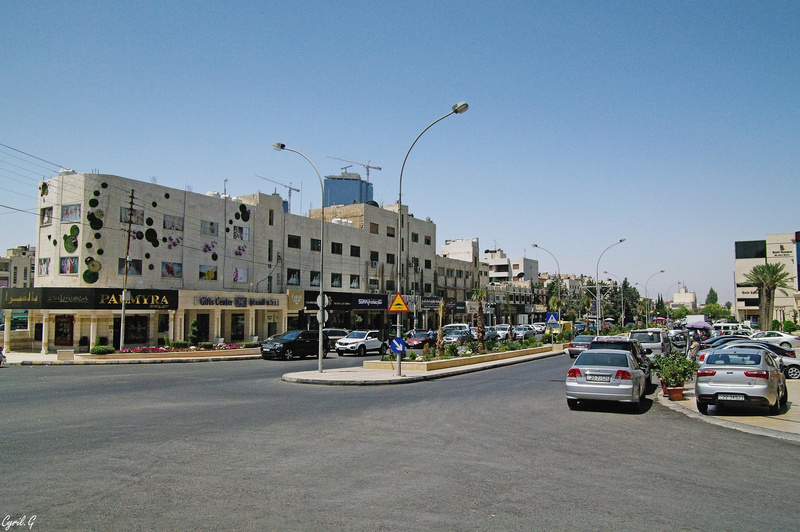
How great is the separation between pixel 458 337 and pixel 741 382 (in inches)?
1225

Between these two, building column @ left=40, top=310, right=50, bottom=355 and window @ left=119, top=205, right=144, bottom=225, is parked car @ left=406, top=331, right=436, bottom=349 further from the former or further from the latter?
building column @ left=40, top=310, right=50, bottom=355

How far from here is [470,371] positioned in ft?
82.9

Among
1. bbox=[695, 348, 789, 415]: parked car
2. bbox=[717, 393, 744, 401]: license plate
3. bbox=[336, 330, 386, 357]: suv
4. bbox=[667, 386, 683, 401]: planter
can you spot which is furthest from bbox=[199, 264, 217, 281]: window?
bbox=[717, 393, 744, 401]: license plate

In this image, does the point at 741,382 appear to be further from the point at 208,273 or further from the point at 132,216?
the point at 208,273

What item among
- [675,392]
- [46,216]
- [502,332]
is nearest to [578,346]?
[675,392]

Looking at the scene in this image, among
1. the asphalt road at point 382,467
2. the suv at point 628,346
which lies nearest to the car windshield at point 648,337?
the suv at point 628,346

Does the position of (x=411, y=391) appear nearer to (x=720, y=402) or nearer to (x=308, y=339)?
(x=720, y=402)

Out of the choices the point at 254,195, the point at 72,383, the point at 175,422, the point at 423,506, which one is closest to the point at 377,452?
the point at 423,506

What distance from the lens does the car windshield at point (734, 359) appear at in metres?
13.1

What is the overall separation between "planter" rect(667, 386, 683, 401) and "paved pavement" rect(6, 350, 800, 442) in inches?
6.9

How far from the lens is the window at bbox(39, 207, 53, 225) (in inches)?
1588

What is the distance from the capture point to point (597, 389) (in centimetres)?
1348

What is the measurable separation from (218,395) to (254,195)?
35842mm

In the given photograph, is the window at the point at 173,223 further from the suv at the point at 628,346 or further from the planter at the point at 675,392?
the planter at the point at 675,392
